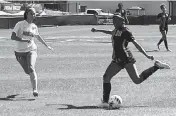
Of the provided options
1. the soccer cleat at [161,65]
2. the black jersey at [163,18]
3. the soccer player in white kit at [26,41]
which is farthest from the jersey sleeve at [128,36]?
the black jersey at [163,18]

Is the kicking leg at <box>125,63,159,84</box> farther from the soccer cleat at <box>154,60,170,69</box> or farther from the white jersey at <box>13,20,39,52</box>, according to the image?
the white jersey at <box>13,20,39,52</box>

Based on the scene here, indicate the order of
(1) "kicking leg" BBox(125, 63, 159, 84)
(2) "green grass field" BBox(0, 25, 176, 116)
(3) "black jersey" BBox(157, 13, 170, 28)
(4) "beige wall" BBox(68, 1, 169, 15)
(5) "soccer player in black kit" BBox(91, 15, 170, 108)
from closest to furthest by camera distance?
(2) "green grass field" BBox(0, 25, 176, 116)
(5) "soccer player in black kit" BBox(91, 15, 170, 108)
(1) "kicking leg" BBox(125, 63, 159, 84)
(3) "black jersey" BBox(157, 13, 170, 28)
(4) "beige wall" BBox(68, 1, 169, 15)

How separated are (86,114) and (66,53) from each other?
455 inches

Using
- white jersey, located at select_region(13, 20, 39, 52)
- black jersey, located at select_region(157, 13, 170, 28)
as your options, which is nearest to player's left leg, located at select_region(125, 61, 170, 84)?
white jersey, located at select_region(13, 20, 39, 52)

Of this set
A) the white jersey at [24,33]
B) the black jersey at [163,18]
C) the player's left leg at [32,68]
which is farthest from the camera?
the black jersey at [163,18]

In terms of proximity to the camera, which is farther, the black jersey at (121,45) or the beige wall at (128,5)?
the beige wall at (128,5)

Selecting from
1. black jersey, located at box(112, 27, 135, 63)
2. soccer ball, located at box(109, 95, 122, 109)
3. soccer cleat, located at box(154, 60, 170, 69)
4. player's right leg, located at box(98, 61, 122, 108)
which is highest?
black jersey, located at box(112, 27, 135, 63)

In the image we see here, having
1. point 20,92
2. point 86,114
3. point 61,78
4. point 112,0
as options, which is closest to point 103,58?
point 61,78

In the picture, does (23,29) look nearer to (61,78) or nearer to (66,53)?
(61,78)

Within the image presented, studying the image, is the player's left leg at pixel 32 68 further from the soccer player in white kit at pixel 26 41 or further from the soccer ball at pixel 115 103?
the soccer ball at pixel 115 103

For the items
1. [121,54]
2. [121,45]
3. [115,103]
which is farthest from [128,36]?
Result: [115,103]

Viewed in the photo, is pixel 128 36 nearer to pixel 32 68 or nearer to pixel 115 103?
pixel 115 103

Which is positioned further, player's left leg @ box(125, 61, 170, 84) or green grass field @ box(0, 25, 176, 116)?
player's left leg @ box(125, 61, 170, 84)

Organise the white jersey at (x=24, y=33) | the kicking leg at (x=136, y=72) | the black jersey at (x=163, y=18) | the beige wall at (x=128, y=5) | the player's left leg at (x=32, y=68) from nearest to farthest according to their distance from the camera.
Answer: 1. the kicking leg at (x=136, y=72)
2. the player's left leg at (x=32, y=68)
3. the white jersey at (x=24, y=33)
4. the black jersey at (x=163, y=18)
5. the beige wall at (x=128, y=5)
